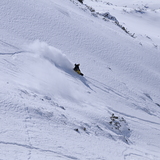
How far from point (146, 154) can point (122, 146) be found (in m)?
0.36

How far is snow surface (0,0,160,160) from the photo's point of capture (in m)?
2.56

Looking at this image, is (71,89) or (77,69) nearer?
(71,89)

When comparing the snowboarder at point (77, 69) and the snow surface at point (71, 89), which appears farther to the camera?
the snowboarder at point (77, 69)

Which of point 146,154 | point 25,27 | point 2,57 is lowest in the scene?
point 146,154

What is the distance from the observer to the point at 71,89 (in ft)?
12.6

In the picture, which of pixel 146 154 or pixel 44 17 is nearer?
pixel 146 154

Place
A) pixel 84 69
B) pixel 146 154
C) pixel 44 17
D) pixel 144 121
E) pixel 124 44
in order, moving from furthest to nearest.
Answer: pixel 124 44, pixel 44 17, pixel 84 69, pixel 144 121, pixel 146 154

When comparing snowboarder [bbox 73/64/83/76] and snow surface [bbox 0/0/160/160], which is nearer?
snow surface [bbox 0/0/160/160]

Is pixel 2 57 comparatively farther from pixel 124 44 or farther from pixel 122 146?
pixel 124 44

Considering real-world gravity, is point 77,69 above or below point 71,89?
above

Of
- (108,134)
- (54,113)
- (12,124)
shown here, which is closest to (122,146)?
(108,134)

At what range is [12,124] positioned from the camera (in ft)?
8.09

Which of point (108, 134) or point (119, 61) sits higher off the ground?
point (119, 61)

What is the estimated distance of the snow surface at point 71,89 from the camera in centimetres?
256
